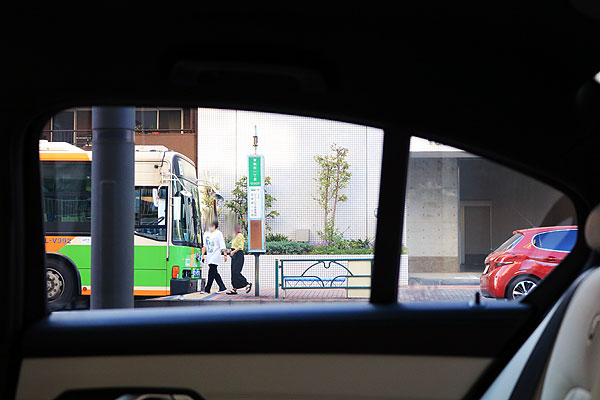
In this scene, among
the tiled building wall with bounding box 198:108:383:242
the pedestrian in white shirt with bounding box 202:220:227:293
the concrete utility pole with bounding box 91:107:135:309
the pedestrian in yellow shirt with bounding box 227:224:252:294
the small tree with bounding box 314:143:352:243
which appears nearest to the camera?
the tiled building wall with bounding box 198:108:383:242

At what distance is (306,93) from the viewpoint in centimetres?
205

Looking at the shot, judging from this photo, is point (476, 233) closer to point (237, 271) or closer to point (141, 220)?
point (237, 271)

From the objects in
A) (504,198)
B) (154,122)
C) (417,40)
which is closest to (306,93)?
(417,40)

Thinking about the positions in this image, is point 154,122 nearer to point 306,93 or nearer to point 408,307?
point 306,93

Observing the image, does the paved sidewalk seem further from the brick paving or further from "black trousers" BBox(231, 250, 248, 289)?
"black trousers" BBox(231, 250, 248, 289)

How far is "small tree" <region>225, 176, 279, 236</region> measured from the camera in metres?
3.00

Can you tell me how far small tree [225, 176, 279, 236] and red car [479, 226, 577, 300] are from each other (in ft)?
3.90

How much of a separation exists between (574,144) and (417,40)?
2.09 feet

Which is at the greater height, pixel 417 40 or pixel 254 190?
pixel 417 40

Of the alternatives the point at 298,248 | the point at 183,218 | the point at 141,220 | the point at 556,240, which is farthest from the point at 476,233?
the point at 183,218

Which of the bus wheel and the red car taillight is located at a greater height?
the red car taillight

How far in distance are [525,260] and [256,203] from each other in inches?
54.1

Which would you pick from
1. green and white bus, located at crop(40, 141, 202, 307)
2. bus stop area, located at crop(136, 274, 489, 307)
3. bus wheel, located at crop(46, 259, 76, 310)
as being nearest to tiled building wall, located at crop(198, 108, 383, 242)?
bus stop area, located at crop(136, 274, 489, 307)

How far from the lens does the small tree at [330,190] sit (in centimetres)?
271
